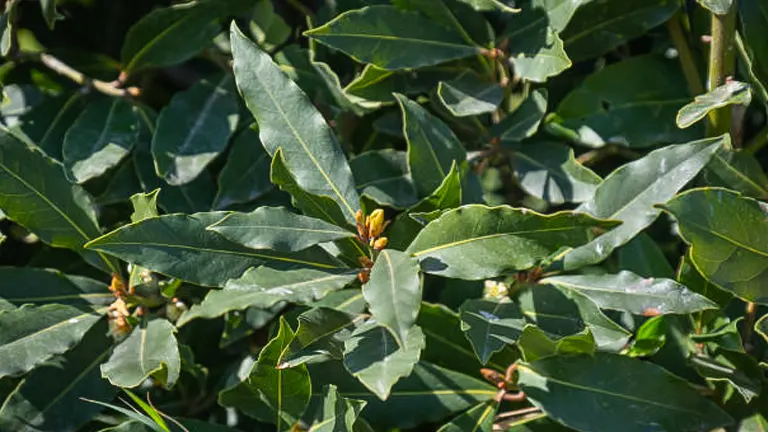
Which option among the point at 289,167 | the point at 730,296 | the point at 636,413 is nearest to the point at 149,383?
the point at 289,167

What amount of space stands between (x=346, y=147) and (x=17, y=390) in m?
0.67

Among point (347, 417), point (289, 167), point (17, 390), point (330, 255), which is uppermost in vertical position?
point (289, 167)

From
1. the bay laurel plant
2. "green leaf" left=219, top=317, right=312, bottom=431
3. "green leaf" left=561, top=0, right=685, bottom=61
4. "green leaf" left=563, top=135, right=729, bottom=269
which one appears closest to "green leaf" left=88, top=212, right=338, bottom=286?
the bay laurel plant

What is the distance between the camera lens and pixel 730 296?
1493mm

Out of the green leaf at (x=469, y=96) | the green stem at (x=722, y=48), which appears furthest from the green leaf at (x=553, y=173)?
the green stem at (x=722, y=48)

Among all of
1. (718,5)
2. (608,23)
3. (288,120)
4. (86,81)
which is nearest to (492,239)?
(288,120)

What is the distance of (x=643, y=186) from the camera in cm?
136

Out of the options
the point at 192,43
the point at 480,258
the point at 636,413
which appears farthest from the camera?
the point at 192,43

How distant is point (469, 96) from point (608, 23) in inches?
10.9

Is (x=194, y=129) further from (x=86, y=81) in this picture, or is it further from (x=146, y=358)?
(x=146, y=358)

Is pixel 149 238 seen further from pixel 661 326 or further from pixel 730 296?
pixel 730 296

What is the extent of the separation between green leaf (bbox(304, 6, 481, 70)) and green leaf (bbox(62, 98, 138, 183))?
0.40 meters

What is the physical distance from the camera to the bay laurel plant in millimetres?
1304

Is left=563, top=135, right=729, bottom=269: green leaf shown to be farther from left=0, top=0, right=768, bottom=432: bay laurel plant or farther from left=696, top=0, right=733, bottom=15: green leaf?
left=696, top=0, right=733, bottom=15: green leaf
